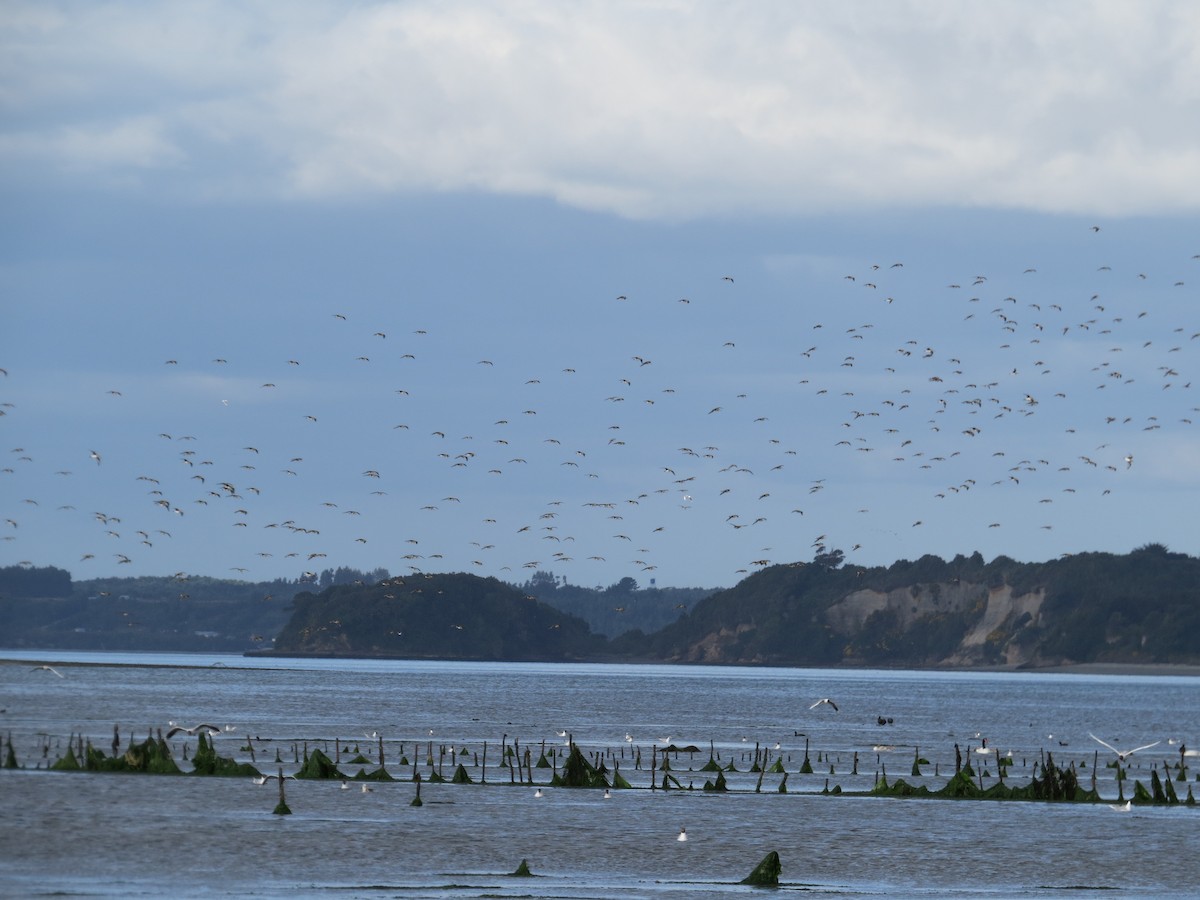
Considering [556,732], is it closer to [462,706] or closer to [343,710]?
[343,710]

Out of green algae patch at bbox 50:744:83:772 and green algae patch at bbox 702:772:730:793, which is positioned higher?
green algae patch at bbox 50:744:83:772

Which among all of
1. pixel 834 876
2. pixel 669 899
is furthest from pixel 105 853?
pixel 834 876

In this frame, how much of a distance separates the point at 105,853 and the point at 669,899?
16674mm

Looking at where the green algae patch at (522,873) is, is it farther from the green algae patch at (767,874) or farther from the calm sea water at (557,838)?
the green algae patch at (767,874)

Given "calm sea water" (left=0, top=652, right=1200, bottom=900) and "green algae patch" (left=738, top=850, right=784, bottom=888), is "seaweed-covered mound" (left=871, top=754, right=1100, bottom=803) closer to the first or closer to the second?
"calm sea water" (left=0, top=652, right=1200, bottom=900)

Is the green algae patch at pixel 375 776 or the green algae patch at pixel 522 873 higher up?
the green algae patch at pixel 375 776

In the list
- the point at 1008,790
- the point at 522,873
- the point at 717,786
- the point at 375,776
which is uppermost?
the point at 375,776

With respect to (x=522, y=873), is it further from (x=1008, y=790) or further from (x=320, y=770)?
(x=1008, y=790)

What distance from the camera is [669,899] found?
4556 centimetres

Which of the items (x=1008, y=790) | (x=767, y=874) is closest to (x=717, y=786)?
(x=1008, y=790)

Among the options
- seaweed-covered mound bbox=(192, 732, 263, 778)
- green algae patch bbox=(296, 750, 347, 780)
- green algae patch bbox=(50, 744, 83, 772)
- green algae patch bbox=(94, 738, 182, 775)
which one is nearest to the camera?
green algae patch bbox=(50, 744, 83, 772)

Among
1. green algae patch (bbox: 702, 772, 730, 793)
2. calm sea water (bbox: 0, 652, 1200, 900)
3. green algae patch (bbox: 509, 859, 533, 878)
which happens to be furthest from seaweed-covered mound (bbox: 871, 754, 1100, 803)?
green algae patch (bbox: 509, 859, 533, 878)

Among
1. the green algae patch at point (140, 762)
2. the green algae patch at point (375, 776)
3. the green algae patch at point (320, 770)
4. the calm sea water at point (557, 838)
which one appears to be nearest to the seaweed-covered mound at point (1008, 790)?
the calm sea water at point (557, 838)

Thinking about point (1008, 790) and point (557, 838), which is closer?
point (557, 838)
